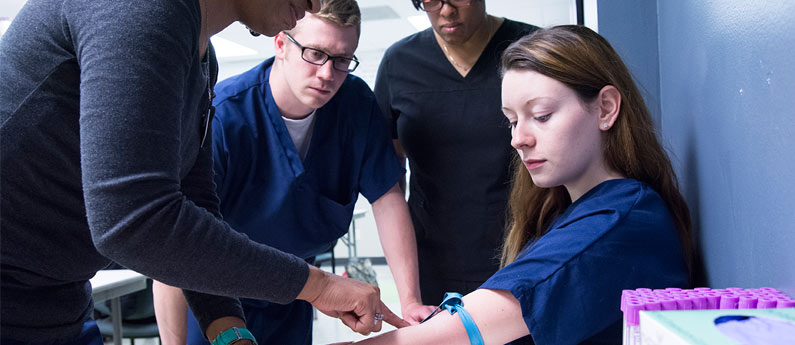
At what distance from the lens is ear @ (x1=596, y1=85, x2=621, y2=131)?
0.99m

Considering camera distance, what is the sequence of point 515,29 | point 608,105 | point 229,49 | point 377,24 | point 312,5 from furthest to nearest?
point 229,49
point 377,24
point 515,29
point 608,105
point 312,5

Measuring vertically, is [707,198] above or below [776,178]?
below

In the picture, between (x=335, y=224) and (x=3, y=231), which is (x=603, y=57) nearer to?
(x=335, y=224)

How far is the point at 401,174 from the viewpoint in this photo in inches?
56.0

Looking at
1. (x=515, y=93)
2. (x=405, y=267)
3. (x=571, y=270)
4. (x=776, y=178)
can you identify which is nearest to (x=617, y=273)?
(x=571, y=270)

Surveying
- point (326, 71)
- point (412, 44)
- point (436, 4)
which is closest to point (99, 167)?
point (326, 71)

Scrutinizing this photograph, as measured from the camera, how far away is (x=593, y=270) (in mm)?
796

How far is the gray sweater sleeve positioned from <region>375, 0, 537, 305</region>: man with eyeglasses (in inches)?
37.1

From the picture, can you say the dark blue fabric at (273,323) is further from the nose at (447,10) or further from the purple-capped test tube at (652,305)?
the purple-capped test tube at (652,305)

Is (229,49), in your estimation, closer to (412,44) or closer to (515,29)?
(412,44)

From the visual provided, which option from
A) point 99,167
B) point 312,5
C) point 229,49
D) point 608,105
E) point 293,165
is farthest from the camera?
point 229,49

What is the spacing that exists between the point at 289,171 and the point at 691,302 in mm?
916

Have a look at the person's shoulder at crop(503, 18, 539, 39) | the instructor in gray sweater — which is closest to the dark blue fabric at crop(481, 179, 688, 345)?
the instructor in gray sweater

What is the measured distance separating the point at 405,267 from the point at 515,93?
0.53 metres
